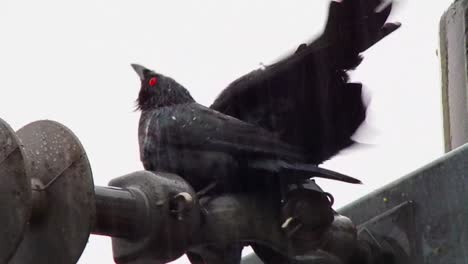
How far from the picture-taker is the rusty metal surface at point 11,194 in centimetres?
332

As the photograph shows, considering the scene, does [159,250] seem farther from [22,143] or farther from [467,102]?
[467,102]

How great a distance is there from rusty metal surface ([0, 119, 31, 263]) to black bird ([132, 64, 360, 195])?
41.0 inches

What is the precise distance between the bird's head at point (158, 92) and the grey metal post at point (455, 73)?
103 cm

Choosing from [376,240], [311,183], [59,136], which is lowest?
[376,240]

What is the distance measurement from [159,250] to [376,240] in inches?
40.7

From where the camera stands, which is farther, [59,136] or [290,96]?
[290,96]

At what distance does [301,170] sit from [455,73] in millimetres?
1026

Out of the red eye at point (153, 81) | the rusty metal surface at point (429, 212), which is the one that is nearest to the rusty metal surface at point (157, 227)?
the rusty metal surface at point (429, 212)

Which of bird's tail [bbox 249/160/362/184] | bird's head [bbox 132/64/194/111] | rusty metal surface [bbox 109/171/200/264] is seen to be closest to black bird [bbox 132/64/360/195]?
bird's tail [bbox 249/160/362/184]

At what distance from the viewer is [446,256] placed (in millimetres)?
4156

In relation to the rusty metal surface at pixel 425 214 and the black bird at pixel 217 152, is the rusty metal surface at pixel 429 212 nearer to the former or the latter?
the rusty metal surface at pixel 425 214

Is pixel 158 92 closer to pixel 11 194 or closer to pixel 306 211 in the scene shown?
pixel 306 211

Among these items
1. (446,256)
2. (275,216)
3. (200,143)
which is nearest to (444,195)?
(446,256)

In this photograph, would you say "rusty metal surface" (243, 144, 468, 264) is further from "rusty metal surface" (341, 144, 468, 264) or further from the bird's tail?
the bird's tail
